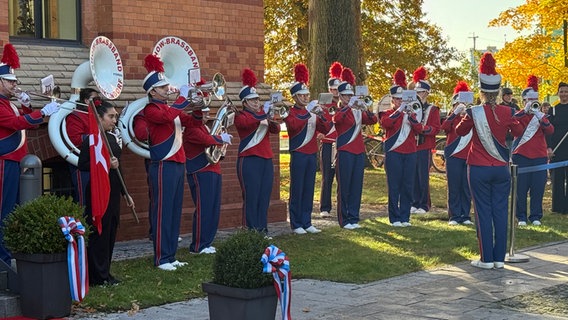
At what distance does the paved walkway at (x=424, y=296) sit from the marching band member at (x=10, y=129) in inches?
95.5

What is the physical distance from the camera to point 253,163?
43.1 ft

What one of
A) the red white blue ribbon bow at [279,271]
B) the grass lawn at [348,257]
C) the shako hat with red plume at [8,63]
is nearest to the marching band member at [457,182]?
the grass lawn at [348,257]

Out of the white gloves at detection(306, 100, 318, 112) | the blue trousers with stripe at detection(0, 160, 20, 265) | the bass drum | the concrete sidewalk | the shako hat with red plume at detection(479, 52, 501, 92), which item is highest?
the shako hat with red plume at detection(479, 52, 501, 92)

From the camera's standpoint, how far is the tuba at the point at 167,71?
1263 cm

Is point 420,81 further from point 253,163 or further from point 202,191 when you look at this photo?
point 202,191

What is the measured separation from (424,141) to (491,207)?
5471mm

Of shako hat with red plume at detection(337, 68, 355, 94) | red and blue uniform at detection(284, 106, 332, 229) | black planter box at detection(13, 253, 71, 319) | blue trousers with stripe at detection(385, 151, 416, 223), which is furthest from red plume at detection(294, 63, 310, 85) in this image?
black planter box at detection(13, 253, 71, 319)

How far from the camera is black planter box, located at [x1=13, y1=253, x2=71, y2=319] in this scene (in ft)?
27.7

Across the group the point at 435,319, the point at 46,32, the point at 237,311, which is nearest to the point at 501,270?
the point at 435,319

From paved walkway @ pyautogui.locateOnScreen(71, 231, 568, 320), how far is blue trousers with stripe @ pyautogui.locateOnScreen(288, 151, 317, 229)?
3275mm

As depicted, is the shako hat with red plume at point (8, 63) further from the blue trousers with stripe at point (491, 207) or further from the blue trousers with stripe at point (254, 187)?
the blue trousers with stripe at point (491, 207)

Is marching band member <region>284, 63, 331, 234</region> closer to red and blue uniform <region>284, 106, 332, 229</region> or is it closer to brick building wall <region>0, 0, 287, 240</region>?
red and blue uniform <region>284, 106, 332, 229</region>

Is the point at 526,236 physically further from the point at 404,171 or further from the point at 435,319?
the point at 435,319

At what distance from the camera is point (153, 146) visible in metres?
11.1
